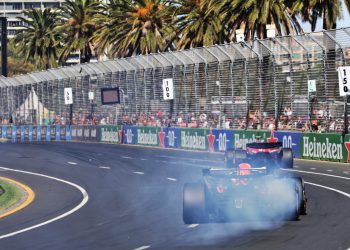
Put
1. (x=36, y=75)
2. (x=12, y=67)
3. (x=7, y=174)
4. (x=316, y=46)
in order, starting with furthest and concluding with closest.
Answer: (x=12, y=67)
(x=36, y=75)
(x=316, y=46)
(x=7, y=174)

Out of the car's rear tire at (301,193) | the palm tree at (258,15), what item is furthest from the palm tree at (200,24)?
the car's rear tire at (301,193)

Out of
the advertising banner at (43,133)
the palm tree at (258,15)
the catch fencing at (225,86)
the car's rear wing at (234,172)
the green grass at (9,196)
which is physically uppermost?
the palm tree at (258,15)

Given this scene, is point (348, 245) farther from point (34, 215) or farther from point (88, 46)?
point (88, 46)

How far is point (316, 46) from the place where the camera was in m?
38.3

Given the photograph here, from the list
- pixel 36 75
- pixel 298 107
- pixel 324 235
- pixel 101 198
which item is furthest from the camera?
pixel 36 75

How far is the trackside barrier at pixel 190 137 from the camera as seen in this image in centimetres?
3597

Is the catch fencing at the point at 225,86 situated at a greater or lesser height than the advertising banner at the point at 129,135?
greater

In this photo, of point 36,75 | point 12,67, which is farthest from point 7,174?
point 12,67

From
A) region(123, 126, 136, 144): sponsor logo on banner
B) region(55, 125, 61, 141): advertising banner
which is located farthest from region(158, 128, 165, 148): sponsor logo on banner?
region(55, 125, 61, 141): advertising banner

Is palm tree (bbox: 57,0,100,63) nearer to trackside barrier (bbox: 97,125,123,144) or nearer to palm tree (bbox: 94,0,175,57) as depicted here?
palm tree (bbox: 94,0,175,57)

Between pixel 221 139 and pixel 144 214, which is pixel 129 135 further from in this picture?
pixel 144 214

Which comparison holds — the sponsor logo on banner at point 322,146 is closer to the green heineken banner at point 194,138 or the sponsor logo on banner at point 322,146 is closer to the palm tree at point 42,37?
the green heineken banner at point 194,138

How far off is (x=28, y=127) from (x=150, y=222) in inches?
2065

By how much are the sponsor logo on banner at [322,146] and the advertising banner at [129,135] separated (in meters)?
18.4
